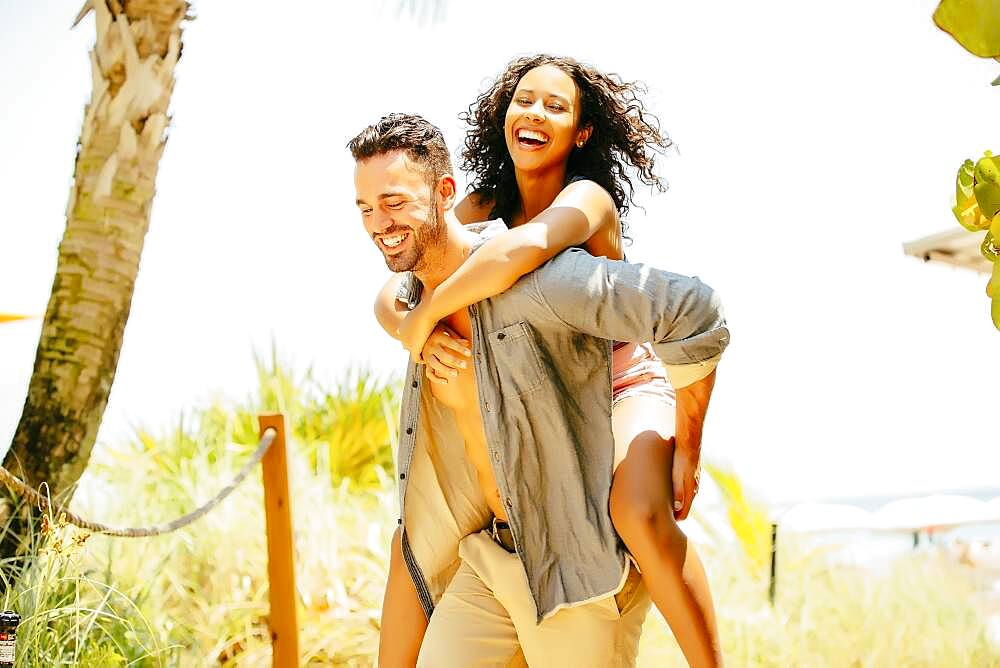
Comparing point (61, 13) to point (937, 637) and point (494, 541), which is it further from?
point (937, 637)

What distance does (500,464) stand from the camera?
2.14 metres

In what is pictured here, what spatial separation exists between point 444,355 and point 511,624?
0.59 metres

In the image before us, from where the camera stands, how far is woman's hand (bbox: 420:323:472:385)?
2148 mm

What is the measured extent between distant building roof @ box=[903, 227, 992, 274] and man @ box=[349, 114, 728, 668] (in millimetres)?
3204

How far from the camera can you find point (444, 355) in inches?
85.0

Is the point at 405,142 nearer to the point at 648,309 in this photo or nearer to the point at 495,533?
the point at 648,309

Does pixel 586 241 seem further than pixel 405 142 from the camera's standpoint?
Yes

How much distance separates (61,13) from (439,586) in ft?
16.5

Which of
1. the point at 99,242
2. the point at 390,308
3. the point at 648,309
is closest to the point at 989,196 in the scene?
the point at 648,309

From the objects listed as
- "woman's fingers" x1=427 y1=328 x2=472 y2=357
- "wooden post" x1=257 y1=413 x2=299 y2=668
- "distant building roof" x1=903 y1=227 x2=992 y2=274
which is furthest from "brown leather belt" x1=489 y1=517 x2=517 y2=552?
"distant building roof" x1=903 y1=227 x2=992 y2=274

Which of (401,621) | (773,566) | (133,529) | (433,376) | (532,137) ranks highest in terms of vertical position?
(532,137)

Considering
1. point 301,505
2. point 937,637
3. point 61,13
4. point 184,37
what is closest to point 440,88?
point 61,13

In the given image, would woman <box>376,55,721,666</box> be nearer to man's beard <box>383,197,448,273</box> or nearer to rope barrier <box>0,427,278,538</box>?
man's beard <box>383,197,448,273</box>

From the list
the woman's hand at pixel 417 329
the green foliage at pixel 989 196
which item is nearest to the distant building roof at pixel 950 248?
the woman's hand at pixel 417 329
